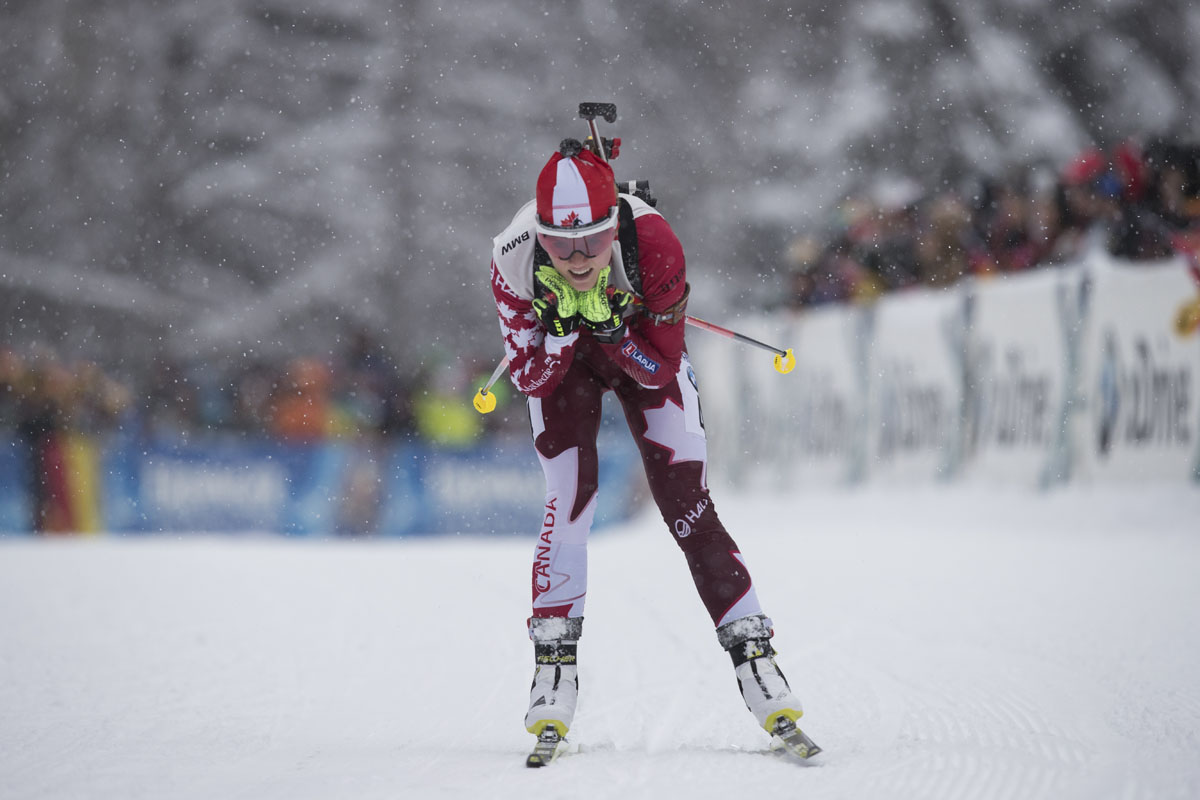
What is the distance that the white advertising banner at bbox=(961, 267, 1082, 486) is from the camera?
33.6 feet

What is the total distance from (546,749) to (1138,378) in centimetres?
707

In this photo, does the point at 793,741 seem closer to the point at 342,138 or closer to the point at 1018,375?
the point at 1018,375

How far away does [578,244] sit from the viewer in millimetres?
4000

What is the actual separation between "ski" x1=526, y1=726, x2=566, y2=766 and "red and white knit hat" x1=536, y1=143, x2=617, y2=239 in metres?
1.63

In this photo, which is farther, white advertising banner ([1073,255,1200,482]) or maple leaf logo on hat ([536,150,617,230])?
white advertising banner ([1073,255,1200,482])

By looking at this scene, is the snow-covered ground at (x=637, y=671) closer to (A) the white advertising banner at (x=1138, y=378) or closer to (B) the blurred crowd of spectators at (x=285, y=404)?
(A) the white advertising banner at (x=1138, y=378)

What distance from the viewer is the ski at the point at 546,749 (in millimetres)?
3850

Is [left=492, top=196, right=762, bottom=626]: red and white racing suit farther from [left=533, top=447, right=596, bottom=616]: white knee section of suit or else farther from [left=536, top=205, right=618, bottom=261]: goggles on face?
[left=536, top=205, right=618, bottom=261]: goggles on face

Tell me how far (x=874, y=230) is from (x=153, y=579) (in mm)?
8579

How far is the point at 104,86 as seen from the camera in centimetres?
2319

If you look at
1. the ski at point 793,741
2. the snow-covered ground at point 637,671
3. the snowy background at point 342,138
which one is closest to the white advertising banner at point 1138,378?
the snow-covered ground at point 637,671

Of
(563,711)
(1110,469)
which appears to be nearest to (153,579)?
(563,711)

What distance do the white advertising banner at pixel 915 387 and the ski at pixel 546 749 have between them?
8161 millimetres

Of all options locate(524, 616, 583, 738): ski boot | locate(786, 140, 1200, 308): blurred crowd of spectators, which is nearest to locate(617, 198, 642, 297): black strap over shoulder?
locate(524, 616, 583, 738): ski boot
